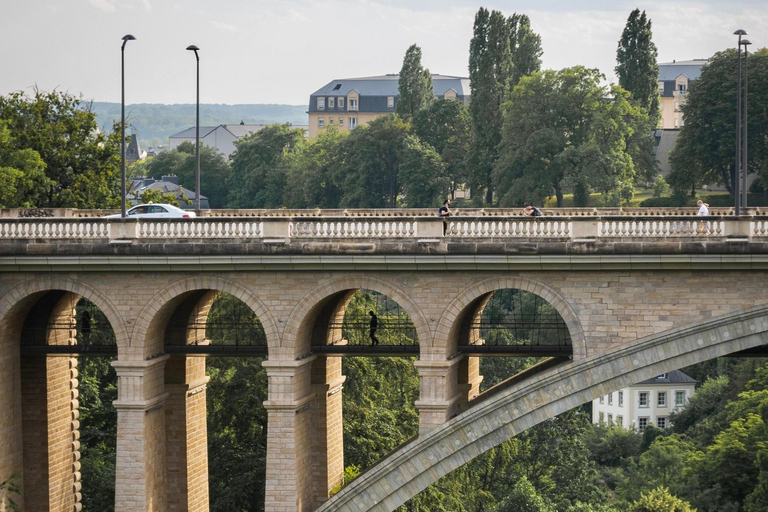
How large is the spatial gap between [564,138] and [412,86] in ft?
149

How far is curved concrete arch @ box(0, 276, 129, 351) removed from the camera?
3953 centimetres

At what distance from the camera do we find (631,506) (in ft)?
277

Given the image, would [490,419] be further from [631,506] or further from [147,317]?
[631,506]

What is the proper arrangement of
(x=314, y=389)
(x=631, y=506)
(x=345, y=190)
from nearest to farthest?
(x=314, y=389), (x=631, y=506), (x=345, y=190)

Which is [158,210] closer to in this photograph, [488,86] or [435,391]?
[435,391]

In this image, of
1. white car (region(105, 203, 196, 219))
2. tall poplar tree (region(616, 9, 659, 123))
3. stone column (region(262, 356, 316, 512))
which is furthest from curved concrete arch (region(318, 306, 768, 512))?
tall poplar tree (region(616, 9, 659, 123))

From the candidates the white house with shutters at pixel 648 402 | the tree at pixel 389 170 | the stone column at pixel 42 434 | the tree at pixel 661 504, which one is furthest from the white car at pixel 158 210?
the white house with shutters at pixel 648 402

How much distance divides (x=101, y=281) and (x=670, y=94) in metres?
168

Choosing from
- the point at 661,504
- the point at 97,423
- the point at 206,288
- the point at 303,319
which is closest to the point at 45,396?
the point at 206,288

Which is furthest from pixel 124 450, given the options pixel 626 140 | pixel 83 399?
pixel 626 140

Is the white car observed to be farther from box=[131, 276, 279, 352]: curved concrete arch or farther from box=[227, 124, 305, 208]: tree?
box=[227, 124, 305, 208]: tree

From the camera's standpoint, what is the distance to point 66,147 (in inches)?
2505

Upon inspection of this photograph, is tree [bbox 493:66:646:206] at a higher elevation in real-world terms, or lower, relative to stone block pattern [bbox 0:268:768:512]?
higher

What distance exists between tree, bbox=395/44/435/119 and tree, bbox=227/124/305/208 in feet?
52.7
